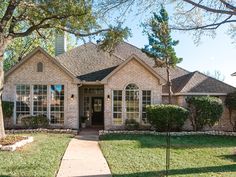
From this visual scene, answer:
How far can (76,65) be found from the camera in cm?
2503

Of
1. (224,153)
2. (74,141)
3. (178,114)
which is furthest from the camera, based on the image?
(178,114)

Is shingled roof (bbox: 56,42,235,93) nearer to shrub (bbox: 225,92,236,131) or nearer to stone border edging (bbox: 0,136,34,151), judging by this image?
shrub (bbox: 225,92,236,131)

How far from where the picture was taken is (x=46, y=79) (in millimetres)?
22328

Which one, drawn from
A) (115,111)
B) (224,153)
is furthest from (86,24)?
(224,153)

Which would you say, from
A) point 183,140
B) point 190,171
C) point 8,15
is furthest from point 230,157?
point 8,15

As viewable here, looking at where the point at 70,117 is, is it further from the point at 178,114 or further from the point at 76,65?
the point at 178,114

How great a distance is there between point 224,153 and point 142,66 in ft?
32.0

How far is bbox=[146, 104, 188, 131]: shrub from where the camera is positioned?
20578 mm

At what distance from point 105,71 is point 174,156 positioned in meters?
12.2

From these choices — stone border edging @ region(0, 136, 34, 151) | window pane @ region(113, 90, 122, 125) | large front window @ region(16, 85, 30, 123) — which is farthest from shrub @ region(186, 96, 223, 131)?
stone border edging @ region(0, 136, 34, 151)

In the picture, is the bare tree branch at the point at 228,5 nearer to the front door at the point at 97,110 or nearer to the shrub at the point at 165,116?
the shrub at the point at 165,116

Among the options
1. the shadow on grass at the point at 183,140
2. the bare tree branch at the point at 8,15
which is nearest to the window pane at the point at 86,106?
the shadow on grass at the point at 183,140

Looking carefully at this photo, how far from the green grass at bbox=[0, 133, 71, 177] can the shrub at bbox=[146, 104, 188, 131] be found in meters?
7.04

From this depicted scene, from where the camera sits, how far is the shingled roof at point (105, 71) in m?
23.4
